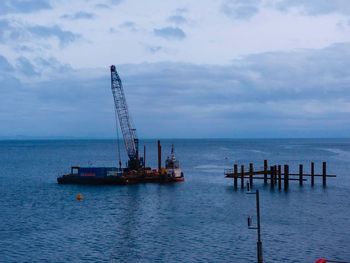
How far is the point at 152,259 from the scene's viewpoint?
46.8 metres

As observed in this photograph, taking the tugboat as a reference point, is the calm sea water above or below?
below

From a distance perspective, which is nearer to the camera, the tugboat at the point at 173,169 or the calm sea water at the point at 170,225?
the calm sea water at the point at 170,225

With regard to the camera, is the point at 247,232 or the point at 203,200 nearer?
the point at 247,232

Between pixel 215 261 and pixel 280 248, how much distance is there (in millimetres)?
7507

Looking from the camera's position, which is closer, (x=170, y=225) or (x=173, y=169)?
(x=170, y=225)

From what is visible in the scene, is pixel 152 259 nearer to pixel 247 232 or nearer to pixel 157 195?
pixel 247 232

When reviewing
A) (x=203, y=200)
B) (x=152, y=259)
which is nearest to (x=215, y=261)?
(x=152, y=259)

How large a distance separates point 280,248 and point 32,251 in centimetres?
2292

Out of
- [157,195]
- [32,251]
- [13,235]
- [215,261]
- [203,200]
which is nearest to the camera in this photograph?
[215,261]

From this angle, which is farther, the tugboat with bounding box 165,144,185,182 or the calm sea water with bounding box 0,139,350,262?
the tugboat with bounding box 165,144,185,182

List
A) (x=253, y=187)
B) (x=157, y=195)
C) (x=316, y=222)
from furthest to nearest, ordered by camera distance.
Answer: (x=253, y=187), (x=157, y=195), (x=316, y=222)

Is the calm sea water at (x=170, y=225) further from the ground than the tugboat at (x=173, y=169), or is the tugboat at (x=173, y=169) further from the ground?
the tugboat at (x=173, y=169)

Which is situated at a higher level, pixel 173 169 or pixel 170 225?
pixel 173 169

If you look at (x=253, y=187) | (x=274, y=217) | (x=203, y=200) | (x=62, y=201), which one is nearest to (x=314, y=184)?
(x=253, y=187)
